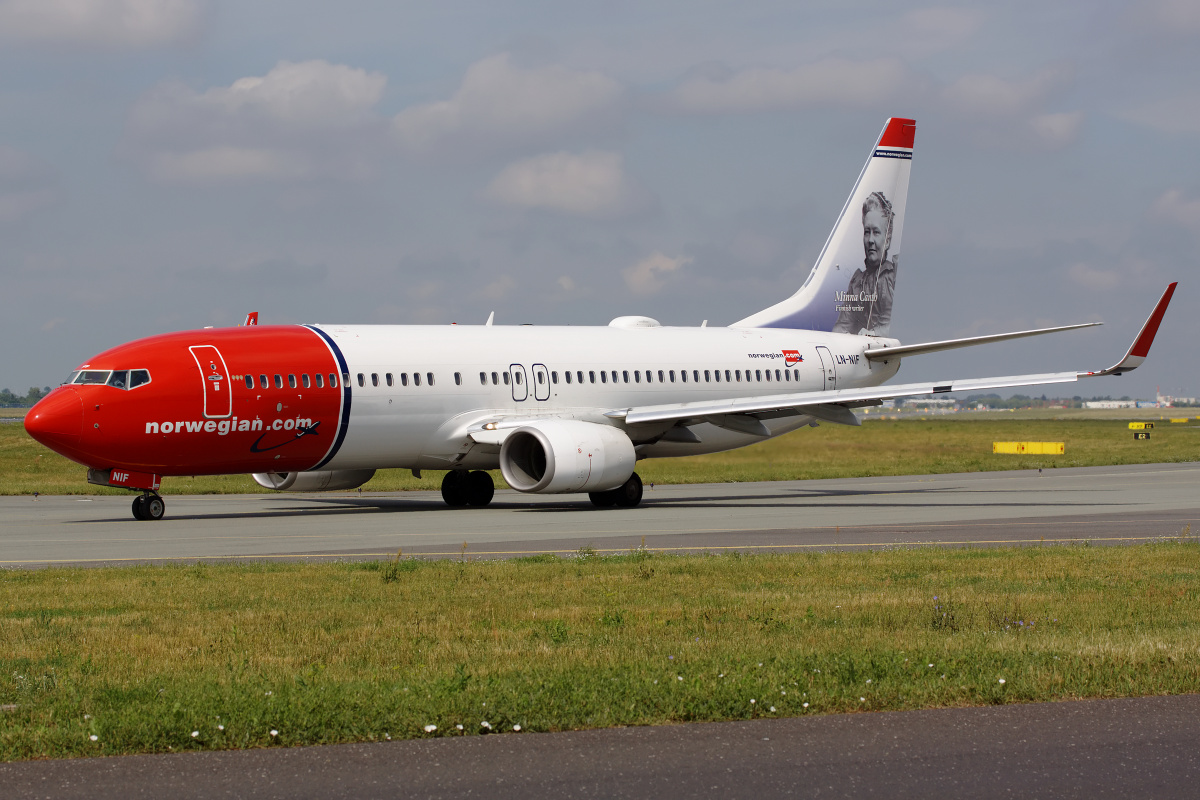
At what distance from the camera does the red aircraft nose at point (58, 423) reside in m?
25.7

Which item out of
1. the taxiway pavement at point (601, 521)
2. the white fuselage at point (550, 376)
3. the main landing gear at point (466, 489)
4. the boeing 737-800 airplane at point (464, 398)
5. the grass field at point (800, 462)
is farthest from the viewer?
the grass field at point (800, 462)

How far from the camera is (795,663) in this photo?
1017cm

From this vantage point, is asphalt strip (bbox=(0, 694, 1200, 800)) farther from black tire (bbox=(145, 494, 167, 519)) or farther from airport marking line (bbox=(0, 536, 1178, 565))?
black tire (bbox=(145, 494, 167, 519))

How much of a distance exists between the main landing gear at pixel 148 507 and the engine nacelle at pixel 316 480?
12.3 feet

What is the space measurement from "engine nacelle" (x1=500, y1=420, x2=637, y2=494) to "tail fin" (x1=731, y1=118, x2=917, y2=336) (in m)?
10.5

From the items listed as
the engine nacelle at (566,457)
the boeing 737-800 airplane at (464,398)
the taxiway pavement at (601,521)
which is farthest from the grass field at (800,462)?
the engine nacelle at (566,457)

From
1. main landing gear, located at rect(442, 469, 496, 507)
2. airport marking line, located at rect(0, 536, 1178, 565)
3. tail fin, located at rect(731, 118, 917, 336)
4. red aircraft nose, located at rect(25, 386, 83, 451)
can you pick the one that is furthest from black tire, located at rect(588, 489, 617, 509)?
red aircraft nose, located at rect(25, 386, 83, 451)

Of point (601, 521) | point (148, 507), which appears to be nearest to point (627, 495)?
point (601, 521)

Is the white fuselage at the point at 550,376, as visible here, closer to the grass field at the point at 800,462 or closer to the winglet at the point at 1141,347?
the grass field at the point at 800,462

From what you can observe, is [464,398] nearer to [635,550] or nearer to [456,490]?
[456,490]

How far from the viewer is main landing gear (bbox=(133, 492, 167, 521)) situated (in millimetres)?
27375

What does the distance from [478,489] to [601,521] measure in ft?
23.0

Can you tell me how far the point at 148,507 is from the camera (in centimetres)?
2752

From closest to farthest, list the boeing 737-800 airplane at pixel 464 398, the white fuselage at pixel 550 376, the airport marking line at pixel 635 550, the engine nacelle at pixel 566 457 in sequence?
the airport marking line at pixel 635 550
the boeing 737-800 airplane at pixel 464 398
the engine nacelle at pixel 566 457
the white fuselage at pixel 550 376
